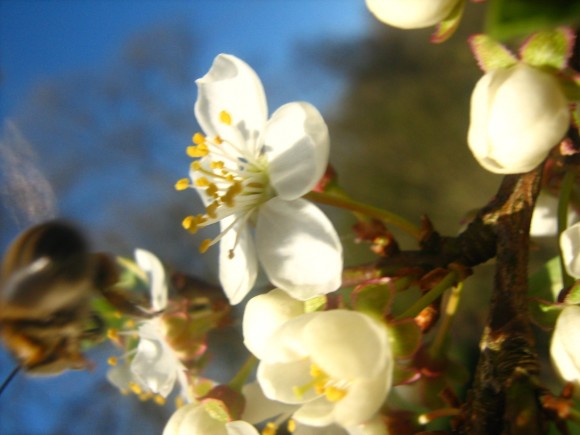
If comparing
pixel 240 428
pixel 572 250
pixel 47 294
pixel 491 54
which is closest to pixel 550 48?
pixel 491 54

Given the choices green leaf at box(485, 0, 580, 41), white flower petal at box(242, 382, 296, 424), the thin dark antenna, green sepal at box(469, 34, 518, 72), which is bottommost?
the thin dark antenna

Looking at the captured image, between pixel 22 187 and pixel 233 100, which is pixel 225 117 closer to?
pixel 233 100

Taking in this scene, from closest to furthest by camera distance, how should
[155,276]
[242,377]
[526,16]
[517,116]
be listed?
1. [526,16]
2. [517,116]
3. [242,377]
4. [155,276]

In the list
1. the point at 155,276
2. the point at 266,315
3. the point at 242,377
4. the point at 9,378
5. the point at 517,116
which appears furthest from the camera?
the point at 155,276

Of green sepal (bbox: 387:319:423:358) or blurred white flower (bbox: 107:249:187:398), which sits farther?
blurred white flower (bbox: 107:249:187:398)

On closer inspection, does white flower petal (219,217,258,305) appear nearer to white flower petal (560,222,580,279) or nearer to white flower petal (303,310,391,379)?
white flower petal (303,310,391,379)

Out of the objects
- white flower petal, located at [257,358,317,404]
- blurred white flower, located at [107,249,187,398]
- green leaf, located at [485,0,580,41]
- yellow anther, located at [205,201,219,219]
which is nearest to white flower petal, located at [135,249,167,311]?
blurred white flower, located at [107,249,187,398]
